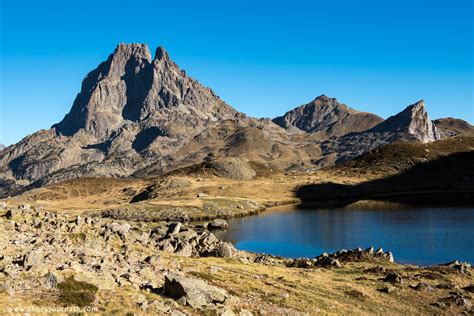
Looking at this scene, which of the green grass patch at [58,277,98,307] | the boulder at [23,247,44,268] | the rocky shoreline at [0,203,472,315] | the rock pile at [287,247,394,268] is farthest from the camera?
the rock pile at [287,247,394,268]

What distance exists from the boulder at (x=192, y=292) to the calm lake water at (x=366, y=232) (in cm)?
5055

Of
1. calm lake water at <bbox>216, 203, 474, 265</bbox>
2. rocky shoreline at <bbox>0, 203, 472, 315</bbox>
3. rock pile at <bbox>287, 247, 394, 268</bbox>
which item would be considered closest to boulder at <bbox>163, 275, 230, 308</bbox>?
rocky shoreline at <bbox>0, 203, 472, 315</bbox>

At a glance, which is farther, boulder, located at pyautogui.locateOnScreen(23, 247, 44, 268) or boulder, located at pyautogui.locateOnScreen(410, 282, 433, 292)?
boulder, located at pyautogui.locateOnScreen(410, 282, 433, 292)

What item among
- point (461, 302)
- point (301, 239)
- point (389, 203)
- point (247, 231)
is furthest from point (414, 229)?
point (389, 203)

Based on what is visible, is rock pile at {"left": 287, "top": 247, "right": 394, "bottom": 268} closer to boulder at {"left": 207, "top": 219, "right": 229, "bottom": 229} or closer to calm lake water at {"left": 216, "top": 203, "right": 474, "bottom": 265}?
calm lake water at {"left": 216, "top": 203, "right": 474, "bottom": 265}

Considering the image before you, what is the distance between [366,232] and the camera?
366ft

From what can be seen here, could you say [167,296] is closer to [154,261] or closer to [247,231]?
[154,261]

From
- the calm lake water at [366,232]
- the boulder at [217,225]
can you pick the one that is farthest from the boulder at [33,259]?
the boulder at [217,225]

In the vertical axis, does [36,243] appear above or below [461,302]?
above

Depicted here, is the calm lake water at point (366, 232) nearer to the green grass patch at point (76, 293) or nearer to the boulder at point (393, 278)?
the boulder at point (393, 278)

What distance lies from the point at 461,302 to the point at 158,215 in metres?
135

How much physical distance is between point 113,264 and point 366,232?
84.3 m

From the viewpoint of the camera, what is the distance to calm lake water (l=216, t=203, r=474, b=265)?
85.6m

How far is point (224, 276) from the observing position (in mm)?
47156
